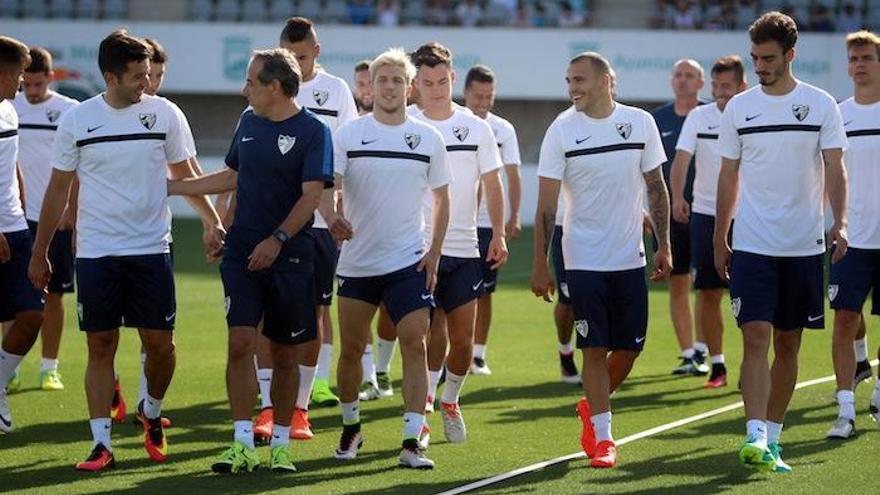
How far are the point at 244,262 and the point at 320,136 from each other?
754mm

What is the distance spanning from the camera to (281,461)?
9062 millimetres

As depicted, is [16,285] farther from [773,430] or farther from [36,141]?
[773,430]

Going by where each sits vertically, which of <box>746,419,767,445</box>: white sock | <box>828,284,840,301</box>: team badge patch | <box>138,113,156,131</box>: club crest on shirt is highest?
<box>138,113,156,131</box>: club crest on shirt

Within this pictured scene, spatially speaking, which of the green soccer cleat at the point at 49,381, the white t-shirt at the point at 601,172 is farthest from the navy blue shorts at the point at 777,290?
the green soccer cleat at the point at 49,381

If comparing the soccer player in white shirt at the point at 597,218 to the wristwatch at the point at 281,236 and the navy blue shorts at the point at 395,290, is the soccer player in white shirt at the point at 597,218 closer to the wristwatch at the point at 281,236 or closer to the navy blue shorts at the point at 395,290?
the navy blue shorts at the point at 395,290

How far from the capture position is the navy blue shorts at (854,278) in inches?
412

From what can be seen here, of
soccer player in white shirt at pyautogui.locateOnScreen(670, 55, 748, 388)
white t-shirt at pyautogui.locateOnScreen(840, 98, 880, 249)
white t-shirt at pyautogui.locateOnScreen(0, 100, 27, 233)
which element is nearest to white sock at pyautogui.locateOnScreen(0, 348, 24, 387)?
white t-shirt at pyautogui.locateOnScreen(0, 100, 27, 233)

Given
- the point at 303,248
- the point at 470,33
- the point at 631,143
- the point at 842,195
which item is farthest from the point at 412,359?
the point at 470,33

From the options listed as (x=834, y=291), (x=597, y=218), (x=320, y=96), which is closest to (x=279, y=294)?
(x=597, y=218)

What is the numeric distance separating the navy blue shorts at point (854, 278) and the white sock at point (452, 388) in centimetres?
230

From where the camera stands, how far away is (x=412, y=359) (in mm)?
9273

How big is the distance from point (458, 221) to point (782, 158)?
2.46 m

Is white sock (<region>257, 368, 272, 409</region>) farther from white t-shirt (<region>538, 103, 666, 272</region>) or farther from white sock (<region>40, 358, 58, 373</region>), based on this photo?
white sock (<region>40, 358, 58, 373</region>)

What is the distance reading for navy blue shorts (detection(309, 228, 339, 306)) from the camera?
10789 millimetres
